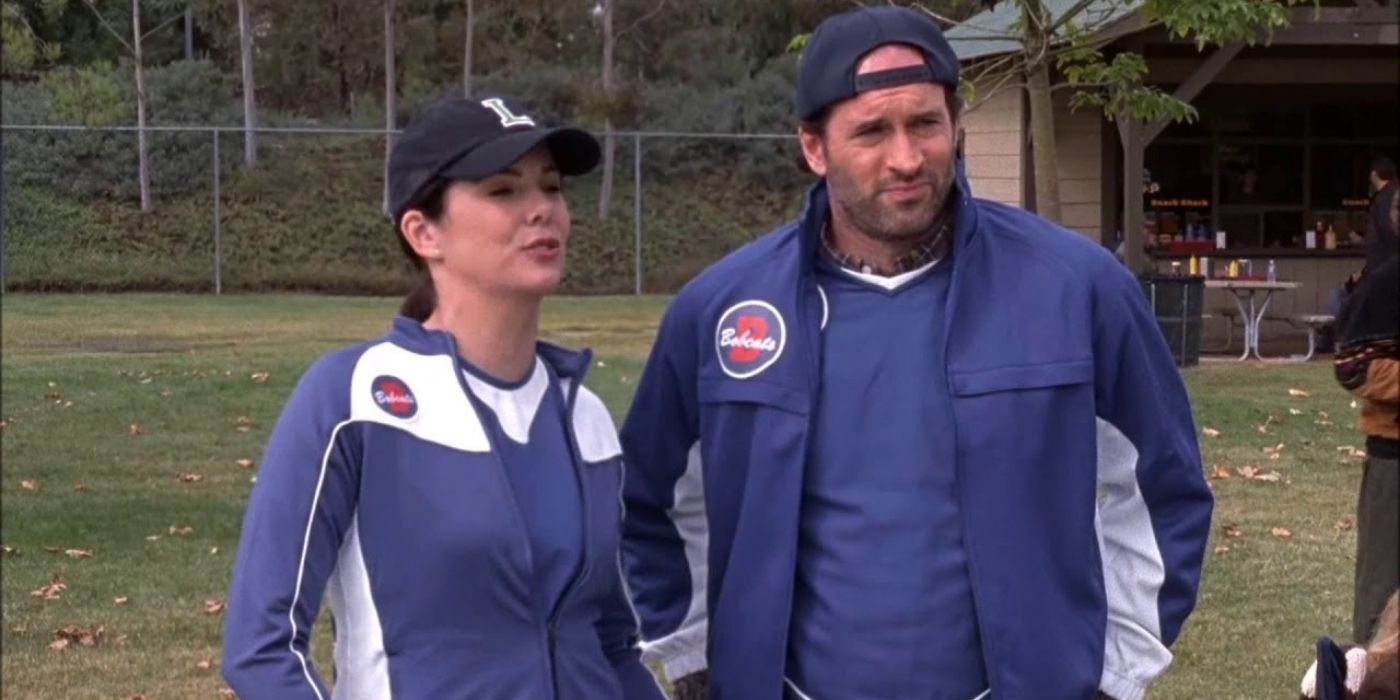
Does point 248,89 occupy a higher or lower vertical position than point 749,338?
higher

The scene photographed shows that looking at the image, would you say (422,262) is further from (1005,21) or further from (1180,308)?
(1180,308)

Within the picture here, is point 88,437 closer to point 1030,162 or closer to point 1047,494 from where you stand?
point 1030,162

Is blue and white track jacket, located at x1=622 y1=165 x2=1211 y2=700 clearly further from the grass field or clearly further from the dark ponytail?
the dark ponytail

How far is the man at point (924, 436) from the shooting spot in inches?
115

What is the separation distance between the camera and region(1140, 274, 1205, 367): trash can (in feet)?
47.9

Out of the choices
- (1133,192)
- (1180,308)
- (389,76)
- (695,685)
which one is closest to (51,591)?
(695,685)

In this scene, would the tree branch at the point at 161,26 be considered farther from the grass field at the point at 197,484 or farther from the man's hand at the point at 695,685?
the man's hand at the point at 695,685

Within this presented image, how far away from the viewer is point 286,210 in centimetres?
1928

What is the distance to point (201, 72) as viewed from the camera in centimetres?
1506

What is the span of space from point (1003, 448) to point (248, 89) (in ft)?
47.3

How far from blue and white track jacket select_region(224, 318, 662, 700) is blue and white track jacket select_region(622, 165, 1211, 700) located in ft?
1.43

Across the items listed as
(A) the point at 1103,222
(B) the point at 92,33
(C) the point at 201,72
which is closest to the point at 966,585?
(B) the point at 92,33

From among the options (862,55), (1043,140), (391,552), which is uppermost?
(1043,140)

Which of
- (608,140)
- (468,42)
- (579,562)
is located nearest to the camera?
(579,562)
